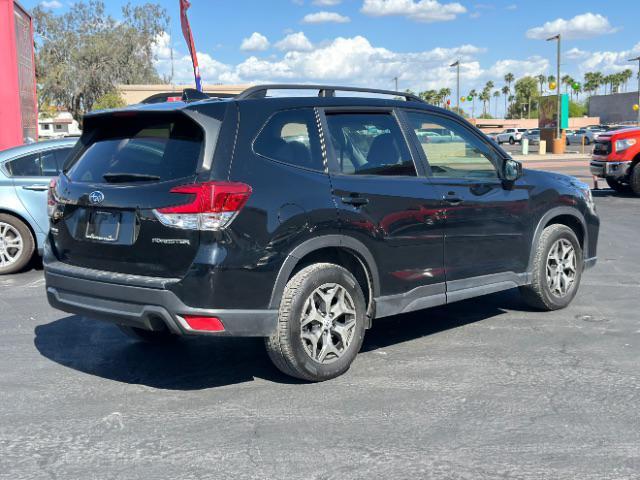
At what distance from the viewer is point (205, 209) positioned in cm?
439

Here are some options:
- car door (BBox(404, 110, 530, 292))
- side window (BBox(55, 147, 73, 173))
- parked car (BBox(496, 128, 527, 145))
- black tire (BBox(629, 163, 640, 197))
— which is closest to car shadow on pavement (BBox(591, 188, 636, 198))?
black tire (BBox(629, 163, 640, 197))

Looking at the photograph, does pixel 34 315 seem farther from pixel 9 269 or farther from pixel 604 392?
pixel 604 392

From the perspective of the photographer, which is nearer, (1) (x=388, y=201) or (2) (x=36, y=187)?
(1) (x=388, y=201)

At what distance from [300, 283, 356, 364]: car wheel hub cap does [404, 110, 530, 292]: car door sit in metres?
1.06

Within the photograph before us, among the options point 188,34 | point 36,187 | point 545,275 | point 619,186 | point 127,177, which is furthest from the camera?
point 619,186

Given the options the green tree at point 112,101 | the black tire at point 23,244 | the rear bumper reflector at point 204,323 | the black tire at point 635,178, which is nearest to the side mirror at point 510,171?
the rear bumper reflector at point 204,323

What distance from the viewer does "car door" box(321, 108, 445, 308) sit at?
5.13 metres

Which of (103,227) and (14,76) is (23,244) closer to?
(103,227)

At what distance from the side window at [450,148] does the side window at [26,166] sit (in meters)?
5.52

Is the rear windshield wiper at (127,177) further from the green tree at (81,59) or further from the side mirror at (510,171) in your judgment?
the green tree at (81,59)

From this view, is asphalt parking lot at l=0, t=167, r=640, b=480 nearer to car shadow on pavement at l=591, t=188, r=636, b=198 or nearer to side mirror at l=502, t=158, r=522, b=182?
side mirror at l=502, t=158, r=522, b=182

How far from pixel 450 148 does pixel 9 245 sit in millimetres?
5778

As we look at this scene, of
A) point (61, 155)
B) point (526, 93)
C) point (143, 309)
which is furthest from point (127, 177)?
point (526, 93)

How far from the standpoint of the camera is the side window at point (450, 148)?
19.2ft
